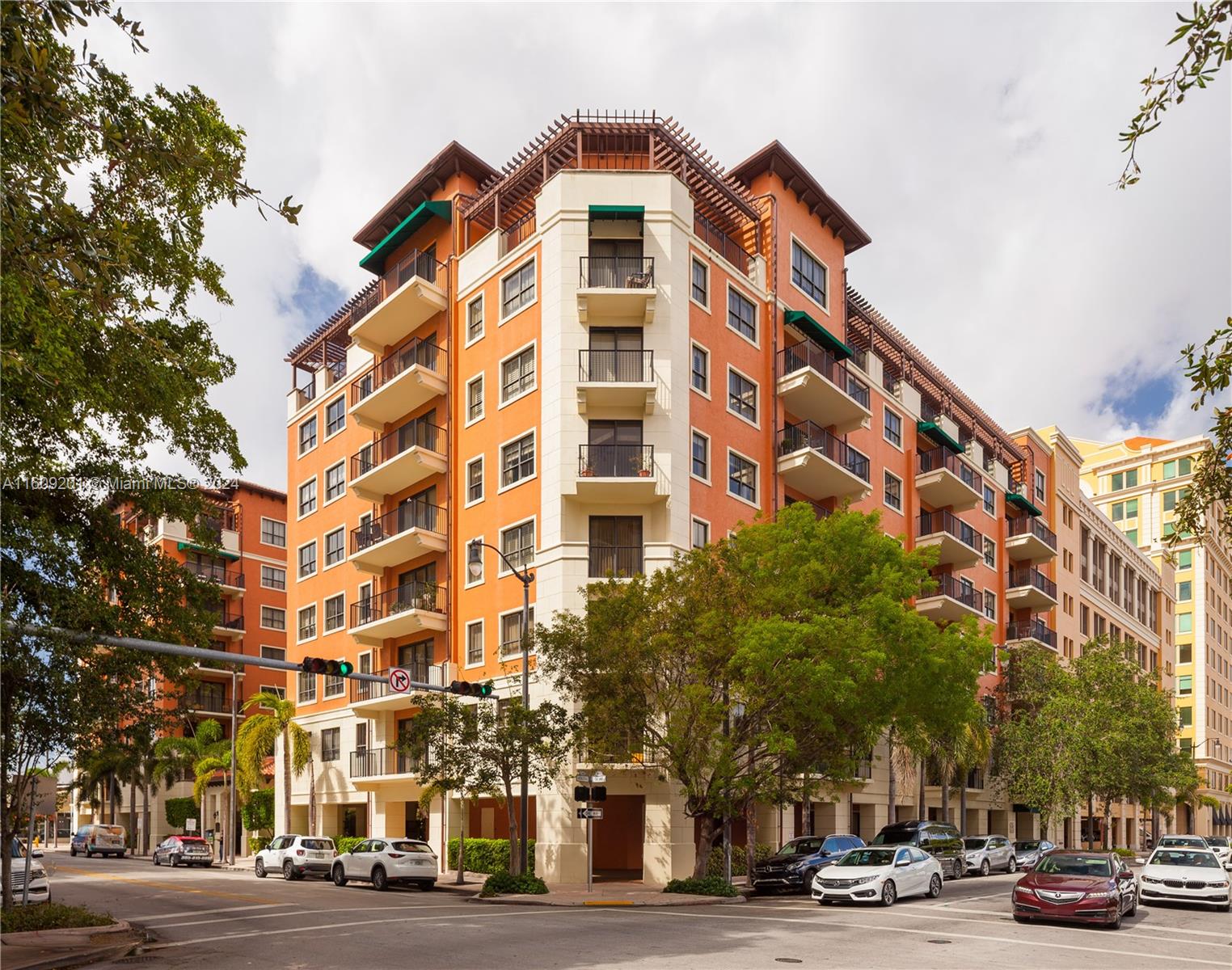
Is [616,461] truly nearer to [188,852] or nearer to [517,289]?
[517,289]

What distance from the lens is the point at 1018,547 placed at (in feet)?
209

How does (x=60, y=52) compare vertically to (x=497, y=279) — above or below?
below

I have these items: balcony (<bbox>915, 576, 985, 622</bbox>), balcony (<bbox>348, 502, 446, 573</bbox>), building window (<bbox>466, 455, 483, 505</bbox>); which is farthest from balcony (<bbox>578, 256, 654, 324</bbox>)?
balcony (<bbox>915, 576, 985, 622</bbox>)

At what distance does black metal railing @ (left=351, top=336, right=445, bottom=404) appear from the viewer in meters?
44.2

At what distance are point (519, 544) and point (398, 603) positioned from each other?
8.14 meters

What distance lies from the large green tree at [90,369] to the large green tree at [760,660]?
11825 millimetres

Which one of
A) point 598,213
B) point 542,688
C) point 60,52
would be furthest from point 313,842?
point 60,52

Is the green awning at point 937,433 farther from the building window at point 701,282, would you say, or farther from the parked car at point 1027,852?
the parked car at point 1027,852

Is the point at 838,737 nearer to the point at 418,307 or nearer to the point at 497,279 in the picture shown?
the point at 497,279

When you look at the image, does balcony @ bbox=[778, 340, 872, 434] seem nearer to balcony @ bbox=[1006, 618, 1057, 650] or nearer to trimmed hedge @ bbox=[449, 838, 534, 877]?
trimmed hedge @ bbox=[449, 838, 534, 877]

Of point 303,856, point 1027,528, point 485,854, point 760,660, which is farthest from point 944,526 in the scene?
point 303,856

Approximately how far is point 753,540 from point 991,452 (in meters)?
37.0

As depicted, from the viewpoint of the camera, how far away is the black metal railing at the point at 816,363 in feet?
141

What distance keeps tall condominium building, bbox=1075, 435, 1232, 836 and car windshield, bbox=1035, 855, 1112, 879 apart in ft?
262
